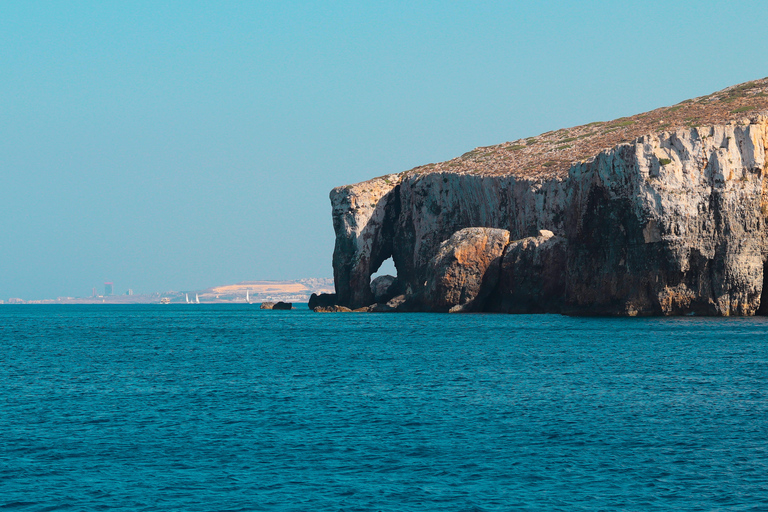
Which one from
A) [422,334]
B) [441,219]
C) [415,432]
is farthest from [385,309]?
[415,432]

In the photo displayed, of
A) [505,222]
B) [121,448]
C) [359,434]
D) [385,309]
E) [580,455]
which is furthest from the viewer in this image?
[385,309]

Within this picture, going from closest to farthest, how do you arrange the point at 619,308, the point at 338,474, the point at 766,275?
the point at 338,474
the point at 766,275
the point at 619,308

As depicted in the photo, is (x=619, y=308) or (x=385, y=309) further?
(x=385, y=309)

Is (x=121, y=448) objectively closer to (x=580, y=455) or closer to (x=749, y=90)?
(x=580, y=455)

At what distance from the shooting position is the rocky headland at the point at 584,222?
270ft

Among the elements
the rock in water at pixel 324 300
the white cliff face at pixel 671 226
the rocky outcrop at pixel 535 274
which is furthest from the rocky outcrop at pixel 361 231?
the white cliff face at pixel 671 226

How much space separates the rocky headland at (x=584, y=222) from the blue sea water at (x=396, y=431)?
28.0m

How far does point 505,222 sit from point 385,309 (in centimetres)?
2353

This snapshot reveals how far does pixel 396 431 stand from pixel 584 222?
69.6 metres

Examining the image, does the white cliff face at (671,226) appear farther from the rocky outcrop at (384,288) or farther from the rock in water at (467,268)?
the rocky outcrop at (384,288)

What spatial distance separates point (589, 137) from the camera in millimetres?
140125

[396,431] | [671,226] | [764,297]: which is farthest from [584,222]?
[396,431]

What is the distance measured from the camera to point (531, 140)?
154375 mm

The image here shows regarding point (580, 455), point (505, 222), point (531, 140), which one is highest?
point (531, 140)
